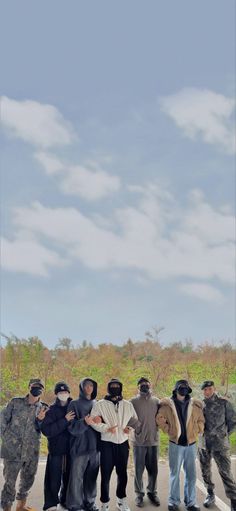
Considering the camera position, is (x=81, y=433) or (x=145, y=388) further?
(x=145, y=388)

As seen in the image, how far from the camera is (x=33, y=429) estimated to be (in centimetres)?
684

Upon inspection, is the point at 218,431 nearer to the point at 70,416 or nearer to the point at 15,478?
the point at 70,416

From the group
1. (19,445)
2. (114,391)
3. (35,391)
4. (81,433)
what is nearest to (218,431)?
(114,391)

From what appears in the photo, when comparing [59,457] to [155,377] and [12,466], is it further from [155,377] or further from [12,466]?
[155,377]

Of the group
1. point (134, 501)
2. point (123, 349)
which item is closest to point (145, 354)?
point (123, 349)

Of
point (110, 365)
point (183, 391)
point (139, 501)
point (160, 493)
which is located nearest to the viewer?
point (183, 391)

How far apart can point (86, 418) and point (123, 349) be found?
49.9 ft

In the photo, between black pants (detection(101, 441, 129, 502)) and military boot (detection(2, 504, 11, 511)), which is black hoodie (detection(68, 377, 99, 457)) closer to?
black pants (detection(101, 441, 129, 502))

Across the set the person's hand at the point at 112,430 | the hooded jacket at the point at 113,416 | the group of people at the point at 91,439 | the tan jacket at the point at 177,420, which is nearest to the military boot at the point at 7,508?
the group of people at the point at 91,439

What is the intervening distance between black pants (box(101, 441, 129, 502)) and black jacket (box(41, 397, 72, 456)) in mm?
463

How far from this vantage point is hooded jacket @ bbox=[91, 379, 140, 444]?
6766mm

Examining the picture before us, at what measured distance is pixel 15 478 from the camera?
22.2ft

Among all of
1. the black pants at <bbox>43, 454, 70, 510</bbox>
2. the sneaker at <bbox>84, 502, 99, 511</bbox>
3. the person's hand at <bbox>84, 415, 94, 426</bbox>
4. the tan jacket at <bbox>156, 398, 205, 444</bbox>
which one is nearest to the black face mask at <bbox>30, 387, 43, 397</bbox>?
the person's hand at <bbox>84, 415, 94, 426</bbox>

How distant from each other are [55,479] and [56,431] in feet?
1.94
